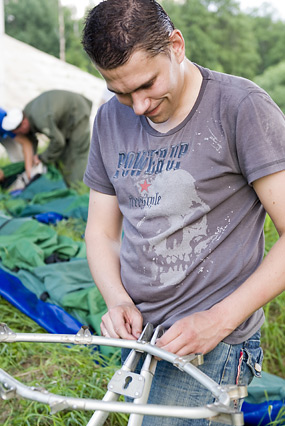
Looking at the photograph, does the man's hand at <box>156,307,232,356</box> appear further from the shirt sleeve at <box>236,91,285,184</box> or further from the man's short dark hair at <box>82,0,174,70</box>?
the man's short dark hair at <box>82,0,174,70</box>

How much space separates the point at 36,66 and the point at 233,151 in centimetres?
1401

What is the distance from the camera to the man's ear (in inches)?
56.9

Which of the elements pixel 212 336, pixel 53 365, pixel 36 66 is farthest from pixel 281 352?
pixel 36 66

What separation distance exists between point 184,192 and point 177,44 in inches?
14.3

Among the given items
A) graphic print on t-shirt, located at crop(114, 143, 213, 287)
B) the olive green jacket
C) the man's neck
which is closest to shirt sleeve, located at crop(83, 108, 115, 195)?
graphic print on t-shirt, located at crop(114, 143, 213, 287)

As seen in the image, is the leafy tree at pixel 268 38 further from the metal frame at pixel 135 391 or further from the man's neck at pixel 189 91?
the metal frame at pixel 135 391

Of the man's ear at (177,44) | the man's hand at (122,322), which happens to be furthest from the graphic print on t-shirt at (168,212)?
the man's ear at (177,44)

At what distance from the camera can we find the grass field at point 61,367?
2.45 meters

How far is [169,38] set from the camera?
143 cm

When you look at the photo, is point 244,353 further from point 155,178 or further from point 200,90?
point 200,90

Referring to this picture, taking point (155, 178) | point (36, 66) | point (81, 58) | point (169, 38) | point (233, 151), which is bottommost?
point (81, 58)

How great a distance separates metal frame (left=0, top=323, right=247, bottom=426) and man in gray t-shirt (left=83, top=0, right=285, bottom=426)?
0.07 metres

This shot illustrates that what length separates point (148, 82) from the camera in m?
1.41

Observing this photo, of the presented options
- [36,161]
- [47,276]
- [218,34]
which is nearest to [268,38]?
[218,34]
